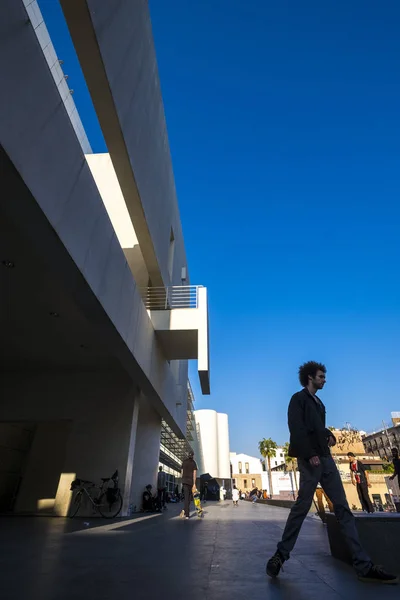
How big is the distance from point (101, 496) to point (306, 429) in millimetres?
8526

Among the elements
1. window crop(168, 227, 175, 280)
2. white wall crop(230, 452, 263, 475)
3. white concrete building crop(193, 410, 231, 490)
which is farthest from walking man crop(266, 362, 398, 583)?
white wall crop(230, 452, 263, 475)

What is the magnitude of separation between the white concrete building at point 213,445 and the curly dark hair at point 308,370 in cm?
6011

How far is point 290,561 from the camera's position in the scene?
307cm

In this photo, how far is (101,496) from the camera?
30.9 feet

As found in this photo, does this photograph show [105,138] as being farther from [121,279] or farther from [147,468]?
[147,468]

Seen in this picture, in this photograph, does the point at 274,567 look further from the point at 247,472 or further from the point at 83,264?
the point at 247,472

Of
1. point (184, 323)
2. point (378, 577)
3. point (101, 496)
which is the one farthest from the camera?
point (184, 323)

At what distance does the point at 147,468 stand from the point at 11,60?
48.3 feet

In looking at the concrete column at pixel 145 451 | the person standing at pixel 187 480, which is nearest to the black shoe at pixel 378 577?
the person standing at pixel 187 480

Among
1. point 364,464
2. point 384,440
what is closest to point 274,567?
point 364,464

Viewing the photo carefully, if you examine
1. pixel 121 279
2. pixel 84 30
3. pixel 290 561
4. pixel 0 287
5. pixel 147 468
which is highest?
pixel 84 30

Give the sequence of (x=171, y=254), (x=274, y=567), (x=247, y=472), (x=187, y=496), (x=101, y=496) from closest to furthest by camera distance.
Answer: (x=274, y=567), (x=187, y=496), (x=101, y=496), (x=171, y=254), (x=247, y=472)

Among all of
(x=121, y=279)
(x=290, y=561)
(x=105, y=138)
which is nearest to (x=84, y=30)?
(x=105, y=138)

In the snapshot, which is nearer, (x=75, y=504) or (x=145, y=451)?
(x=75, y=504)
